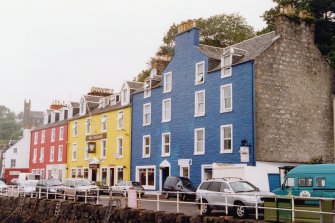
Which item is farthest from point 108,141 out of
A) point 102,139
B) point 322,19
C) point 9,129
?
point 9,129

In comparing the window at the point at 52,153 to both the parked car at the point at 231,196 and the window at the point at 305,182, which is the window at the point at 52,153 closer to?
the parked car at the point at 231,196

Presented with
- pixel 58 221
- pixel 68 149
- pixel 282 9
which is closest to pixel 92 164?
pixel 68 149

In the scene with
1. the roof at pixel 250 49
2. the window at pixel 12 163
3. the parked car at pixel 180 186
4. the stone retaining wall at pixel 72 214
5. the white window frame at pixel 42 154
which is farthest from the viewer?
the window at pixel 12 163

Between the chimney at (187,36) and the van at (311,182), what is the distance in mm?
17885

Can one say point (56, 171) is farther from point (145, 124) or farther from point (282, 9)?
point (282, 9)

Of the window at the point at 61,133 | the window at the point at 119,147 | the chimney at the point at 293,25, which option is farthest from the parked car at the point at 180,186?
the window at the point at 61,133

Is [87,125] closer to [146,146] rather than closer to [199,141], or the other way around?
[146,146]

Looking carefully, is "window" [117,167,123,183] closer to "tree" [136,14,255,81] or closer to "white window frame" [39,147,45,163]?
"tree" [136,14,255,81]

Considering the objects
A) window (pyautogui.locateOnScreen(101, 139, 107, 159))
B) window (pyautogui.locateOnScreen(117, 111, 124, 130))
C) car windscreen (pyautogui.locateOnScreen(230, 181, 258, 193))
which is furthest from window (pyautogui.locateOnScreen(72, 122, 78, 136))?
car windscreen (pyautogui.locateOnScreen(230, 181, 258, 193))

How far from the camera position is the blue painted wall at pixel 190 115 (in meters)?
32.0

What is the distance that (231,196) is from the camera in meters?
21.0

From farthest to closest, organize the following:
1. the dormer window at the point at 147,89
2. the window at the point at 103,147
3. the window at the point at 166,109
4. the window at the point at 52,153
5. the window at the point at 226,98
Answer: the window at the point at 52,153 → the window at the point at 103,147 → the dormer window at the point at 147,89 → the window at the point at 166,109 → the window at the point at 226,98

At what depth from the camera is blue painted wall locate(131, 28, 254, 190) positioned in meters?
32.0

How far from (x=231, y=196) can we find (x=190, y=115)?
1594cm
